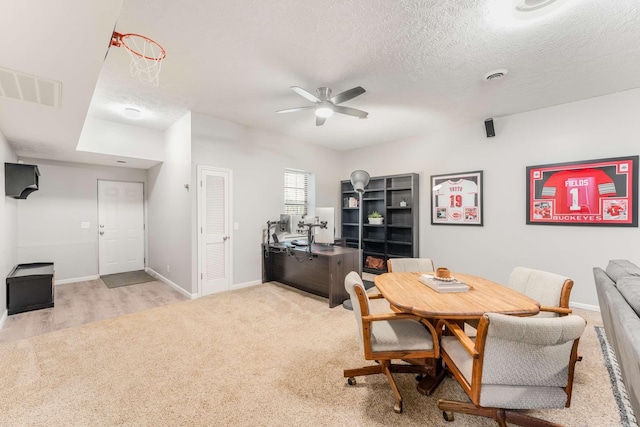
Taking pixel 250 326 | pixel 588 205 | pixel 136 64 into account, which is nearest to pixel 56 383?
pixel 250 326

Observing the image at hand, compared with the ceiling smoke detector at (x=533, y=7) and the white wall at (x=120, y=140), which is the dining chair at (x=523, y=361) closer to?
the ceiling smoke detector at (x=533, y=7)

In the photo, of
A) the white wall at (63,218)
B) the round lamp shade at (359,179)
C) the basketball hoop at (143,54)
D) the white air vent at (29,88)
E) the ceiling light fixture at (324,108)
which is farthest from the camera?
the white wall at (63,218)

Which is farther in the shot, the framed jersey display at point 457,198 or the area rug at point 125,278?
the area rug at point 125,278

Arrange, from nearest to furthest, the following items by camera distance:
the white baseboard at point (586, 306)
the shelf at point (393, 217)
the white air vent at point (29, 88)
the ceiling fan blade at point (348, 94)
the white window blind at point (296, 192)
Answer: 1. the white air vent at point (29, 88)
2. the ceiling fan blade at point (348, 94)
3. the white baseboard at point (586, 306)
4. the shelf at point (393, 217)
5. the white window blind at point (296, 192)

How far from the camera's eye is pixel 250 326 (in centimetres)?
306

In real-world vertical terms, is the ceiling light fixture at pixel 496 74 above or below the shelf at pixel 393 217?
above

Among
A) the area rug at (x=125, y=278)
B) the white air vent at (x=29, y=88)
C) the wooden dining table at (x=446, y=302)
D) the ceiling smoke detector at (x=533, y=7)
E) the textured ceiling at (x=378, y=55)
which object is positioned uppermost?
the textured ceiling at (x=378, y=55)

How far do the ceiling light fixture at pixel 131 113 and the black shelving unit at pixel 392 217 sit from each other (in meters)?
4.14

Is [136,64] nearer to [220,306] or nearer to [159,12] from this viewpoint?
[159,12]

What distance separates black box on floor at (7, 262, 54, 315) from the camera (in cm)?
339

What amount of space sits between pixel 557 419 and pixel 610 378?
0.85m

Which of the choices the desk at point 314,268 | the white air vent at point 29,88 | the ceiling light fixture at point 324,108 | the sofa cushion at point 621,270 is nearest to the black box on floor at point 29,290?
the white air vent at point 29,88

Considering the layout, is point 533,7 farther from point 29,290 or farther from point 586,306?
point 29,290

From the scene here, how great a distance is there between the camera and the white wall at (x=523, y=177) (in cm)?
334
